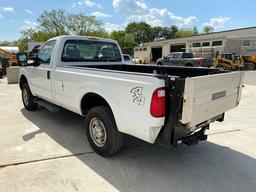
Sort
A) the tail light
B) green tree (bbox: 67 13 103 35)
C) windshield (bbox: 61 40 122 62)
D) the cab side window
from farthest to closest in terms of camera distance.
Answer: green tree (bbox: 67 13 103 35), the cab side window, windshield (bbox: 61 40 122 62), the tail light

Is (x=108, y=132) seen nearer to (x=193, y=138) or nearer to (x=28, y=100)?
(x=193, y=138)

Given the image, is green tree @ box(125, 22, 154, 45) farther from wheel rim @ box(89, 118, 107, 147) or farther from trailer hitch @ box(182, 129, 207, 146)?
trailer hitch @ box(182, 129, 207, 146)

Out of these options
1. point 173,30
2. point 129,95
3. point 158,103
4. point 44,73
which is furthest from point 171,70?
point 173,30

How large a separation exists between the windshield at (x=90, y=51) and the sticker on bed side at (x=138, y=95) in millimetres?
2333

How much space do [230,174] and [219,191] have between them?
514 millimetres

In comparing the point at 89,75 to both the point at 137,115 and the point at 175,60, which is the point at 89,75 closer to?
the point at 137,115

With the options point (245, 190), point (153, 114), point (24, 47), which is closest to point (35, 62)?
point (153, 114)

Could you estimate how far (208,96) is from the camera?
2834 mm

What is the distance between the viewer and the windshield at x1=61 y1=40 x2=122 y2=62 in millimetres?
4609

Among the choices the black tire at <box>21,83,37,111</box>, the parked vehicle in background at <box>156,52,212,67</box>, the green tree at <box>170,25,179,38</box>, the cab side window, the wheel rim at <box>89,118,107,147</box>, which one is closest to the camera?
the wheel rim at <box>89,118,107,147</box>

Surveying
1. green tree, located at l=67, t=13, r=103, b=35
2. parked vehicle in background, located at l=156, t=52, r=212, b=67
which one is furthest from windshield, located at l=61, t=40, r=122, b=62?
green tree, located at l=67, t=13, r=103, b=35

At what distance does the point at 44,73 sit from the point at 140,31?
85614 mm

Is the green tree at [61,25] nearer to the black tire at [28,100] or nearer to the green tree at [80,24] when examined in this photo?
the green tree at [80,24]

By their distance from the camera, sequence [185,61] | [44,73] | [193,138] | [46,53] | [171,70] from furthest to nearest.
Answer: [185,61]
[46,53]
[44,73]
[171,70]
[193,138]
